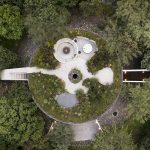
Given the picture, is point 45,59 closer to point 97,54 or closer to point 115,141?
point 97,54

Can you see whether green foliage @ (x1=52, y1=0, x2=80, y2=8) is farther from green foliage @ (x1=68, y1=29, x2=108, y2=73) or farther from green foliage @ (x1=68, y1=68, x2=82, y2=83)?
green foliage @ (x1=68, y1=68, x2=82, y2=83)

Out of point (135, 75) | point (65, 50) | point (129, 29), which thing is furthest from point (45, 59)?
point (135, 75)

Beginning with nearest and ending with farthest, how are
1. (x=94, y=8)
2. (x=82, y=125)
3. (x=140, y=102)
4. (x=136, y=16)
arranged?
1. (x=136, y=16)
2. (x=140, y=102)
3. (x=94, y=8)
4. (x=82, y=125)

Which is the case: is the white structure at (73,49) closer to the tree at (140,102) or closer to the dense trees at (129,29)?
the dense trees at (129,29)

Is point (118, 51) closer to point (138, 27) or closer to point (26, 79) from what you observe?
point (138, 27)

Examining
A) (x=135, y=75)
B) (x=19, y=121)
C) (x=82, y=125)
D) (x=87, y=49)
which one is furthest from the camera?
(x=82, y=125)

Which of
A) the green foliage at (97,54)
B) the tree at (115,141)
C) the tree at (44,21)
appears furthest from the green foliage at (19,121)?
the green foliage at (97,54)

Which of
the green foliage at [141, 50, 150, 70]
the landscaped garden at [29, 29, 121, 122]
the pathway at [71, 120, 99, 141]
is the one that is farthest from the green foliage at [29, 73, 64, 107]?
the green foliage at [141, 50, 150, 70]
